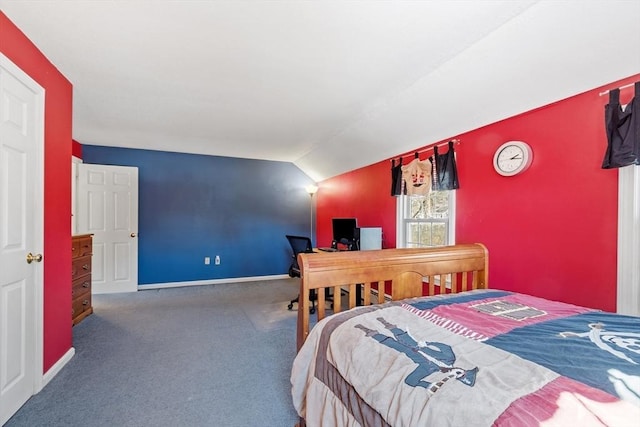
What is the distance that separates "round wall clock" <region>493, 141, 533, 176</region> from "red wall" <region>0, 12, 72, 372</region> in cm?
341

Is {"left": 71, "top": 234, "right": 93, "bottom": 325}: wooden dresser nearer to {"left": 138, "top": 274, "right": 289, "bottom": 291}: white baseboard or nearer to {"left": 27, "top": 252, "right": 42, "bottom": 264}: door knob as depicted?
{"left": 138, "top": 274, "right": 289, "bottom": 291}: white baseboard

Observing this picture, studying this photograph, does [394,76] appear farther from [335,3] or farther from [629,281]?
[629,281]

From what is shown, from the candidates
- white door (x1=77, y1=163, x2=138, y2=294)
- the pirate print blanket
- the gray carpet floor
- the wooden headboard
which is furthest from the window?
white door (x1=77, y1=163, x2=138, y2=294)

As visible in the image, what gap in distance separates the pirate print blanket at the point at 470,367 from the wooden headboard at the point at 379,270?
0.18 metres

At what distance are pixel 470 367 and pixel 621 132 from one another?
1.78 metres

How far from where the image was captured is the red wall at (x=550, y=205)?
1823 mm

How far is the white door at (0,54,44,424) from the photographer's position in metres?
1.59

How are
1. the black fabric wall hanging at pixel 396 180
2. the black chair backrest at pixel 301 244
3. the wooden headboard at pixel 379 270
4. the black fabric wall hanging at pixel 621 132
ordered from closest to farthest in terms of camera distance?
the wooden headboard at pixel 379 270 < the black fabric wall hanging at pixel 621 132 < the black fabric wall hanging at pixel 396 180 < the black chair backrest at pixel 301 244

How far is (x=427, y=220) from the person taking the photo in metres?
3.34

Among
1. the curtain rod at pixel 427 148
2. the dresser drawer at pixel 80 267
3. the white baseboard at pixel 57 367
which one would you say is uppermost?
the curtain rod at pixel 427 148

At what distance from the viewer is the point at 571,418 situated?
2.18ft

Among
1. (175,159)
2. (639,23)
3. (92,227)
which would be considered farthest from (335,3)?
(92,227)

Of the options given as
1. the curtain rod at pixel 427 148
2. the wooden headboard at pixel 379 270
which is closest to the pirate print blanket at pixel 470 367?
the wooden headboard at pixel 379 270

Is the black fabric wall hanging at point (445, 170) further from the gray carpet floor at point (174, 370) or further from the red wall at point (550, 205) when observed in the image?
the gray carpet floor at point (174, 370)
